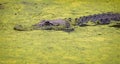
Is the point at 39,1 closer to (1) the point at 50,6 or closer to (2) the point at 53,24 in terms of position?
(1) the point at 50,6

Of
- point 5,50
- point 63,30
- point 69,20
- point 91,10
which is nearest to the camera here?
point 5,50

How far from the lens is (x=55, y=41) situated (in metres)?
5.67

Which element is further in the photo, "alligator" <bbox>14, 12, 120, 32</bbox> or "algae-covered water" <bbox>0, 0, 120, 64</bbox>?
"alligator" <bbox>14, 12, 120, 32</bbox>

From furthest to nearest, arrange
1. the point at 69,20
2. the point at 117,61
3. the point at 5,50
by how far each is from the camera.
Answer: the point at 69,20 < the point at 5,50 < the point at 117,61

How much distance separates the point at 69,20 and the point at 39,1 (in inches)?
124

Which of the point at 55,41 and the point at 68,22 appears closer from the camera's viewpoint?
the point at 55,41

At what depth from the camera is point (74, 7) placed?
8.83 metres

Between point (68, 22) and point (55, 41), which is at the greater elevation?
point (68, 22)

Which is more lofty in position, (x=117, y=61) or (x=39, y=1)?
(x=39, y=1)

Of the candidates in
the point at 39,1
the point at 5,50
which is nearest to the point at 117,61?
the point at 5,50

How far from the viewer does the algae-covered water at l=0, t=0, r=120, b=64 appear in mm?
4746

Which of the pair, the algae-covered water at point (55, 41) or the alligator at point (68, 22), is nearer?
the algae-covered water at point (55, 41)

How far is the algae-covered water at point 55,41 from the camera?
4.75m

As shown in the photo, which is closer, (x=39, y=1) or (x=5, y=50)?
(x=5, y=50)
